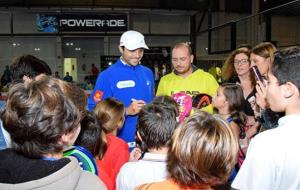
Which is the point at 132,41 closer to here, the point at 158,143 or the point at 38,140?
the point at 158,143

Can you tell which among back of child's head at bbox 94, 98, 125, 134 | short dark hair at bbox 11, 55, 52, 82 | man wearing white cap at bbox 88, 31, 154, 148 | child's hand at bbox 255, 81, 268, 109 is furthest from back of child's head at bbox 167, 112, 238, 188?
man wearing white cap at bbox 88, 31, 154, 148

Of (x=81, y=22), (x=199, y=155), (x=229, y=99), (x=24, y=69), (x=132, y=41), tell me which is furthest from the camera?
(x=81, y=22)

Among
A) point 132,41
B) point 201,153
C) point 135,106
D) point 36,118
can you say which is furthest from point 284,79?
point 132,41

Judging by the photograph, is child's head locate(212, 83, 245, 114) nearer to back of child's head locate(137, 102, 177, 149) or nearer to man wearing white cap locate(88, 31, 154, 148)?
man wearing white cap locate(88, 31, 154, 148)

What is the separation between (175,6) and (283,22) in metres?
8.76

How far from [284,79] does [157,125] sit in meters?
0.60

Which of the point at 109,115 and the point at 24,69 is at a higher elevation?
the point at 24,69

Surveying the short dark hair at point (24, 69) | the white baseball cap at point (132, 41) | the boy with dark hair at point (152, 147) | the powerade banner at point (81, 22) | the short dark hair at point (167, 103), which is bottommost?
the boy with dark hair at point (152, 147)

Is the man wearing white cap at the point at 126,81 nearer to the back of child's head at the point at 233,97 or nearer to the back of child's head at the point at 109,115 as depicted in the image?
the back of child's head at the point at 109,115

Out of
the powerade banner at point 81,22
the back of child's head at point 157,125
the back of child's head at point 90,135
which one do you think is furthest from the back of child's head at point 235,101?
the powerade banner at point 81,22

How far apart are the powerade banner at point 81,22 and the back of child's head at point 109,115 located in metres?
13.6

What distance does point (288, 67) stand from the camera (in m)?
1.30

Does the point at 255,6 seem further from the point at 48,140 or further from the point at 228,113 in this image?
the point at 48,140

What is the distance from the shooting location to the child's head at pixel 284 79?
4.23 ft
